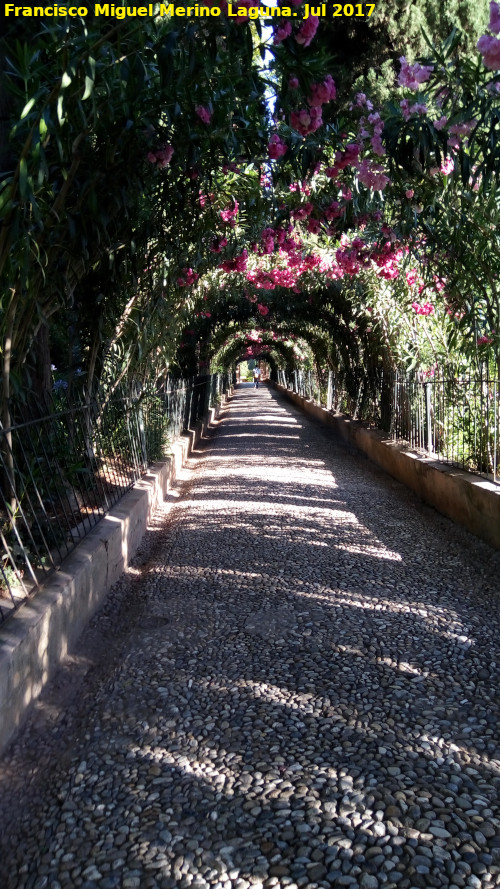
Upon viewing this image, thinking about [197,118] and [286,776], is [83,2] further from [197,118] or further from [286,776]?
[286,776]

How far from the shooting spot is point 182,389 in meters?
12.6

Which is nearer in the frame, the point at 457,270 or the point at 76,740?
the point at 76,740

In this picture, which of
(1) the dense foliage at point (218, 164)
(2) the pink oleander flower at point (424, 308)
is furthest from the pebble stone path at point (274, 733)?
(2) the pink oleander flower at point (424, 308)

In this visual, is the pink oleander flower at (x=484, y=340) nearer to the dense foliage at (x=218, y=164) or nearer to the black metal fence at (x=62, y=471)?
the dense foliage at (x=218, y=164)

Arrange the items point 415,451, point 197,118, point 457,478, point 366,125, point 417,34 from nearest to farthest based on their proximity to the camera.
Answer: point 197,118, point 366,125, point 417,34, point 457,478, point 415,451

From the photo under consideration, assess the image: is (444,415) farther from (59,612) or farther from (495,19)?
(59,612)

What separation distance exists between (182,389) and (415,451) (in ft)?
16.6

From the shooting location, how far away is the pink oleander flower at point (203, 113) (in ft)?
11.2

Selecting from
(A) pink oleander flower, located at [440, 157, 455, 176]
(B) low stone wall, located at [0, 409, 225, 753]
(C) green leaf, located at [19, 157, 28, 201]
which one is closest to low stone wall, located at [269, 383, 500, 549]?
(A) pink oleander flower, located at [440, 157, 455, 176]

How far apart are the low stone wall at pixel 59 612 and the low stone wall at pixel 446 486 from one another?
2608mm

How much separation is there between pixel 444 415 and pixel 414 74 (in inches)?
174

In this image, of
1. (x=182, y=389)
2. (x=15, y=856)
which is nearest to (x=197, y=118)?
(x=15, y=856)

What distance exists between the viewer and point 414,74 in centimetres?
371

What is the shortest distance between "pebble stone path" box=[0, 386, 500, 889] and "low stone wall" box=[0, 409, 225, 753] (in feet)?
0.31
